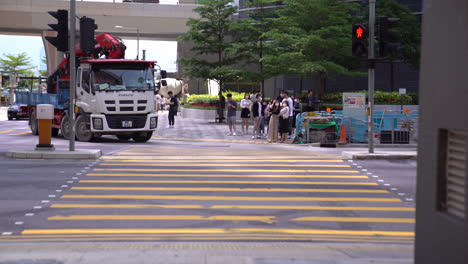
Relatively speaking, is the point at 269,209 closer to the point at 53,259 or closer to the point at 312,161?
the point at 53,259

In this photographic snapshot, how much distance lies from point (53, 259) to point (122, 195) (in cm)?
533

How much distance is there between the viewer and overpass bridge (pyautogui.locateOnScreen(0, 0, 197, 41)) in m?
61.0

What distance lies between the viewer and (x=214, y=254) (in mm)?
7387

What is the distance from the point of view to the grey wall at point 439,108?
4578 millimetres

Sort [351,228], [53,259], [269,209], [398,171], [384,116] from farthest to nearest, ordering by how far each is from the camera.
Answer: [384,116]
[398,171]
[269,209]
[351,228]
[53,259]

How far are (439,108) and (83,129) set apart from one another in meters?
22.1

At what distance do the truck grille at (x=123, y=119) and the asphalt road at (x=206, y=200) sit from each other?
6.69 m

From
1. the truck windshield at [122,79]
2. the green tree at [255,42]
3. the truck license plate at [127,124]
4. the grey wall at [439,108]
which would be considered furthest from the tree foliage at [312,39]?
the grey wall at [439,108]

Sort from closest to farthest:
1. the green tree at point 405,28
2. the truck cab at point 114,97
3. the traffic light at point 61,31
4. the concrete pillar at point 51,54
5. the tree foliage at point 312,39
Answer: the traffic light at point 61,31 → the truck cab at point 114,97 → the tree foliage at point 312,39 → the green tree at point 405,28 → the concrete pillar at point 51,54

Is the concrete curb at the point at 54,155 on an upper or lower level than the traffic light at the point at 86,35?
lower

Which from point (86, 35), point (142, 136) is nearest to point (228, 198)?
point (86, 35)

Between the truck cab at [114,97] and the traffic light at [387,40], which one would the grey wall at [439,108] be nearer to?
the traffic light at [387,40]

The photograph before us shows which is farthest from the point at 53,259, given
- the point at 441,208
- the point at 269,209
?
the point at 269,209

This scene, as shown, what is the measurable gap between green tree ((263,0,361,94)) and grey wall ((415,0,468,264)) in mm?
30271
